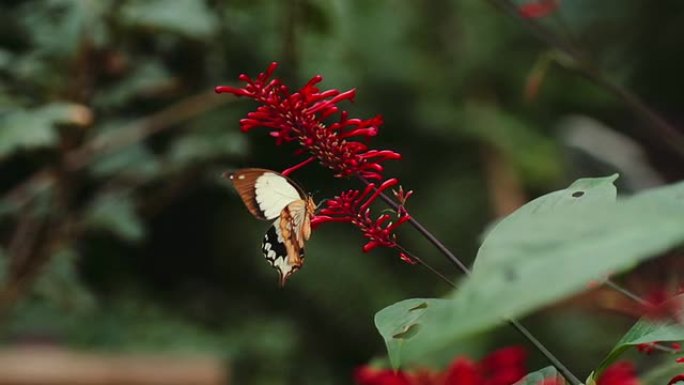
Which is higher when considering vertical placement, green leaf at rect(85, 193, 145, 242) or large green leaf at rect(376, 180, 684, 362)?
green leaf at rect(85, 193, 145, 242)

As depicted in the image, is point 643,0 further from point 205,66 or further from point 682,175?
point 205,66

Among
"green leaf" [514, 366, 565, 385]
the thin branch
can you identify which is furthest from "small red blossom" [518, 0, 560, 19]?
"green leaf" [514, 366, 565, 385]

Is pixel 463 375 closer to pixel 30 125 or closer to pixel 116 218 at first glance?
pixel 30 125

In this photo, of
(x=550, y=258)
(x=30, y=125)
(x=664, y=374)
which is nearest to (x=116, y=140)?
(x=30, y=125)

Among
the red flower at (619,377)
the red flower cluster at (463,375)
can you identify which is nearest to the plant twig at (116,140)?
the red flower cluster at (463,375)

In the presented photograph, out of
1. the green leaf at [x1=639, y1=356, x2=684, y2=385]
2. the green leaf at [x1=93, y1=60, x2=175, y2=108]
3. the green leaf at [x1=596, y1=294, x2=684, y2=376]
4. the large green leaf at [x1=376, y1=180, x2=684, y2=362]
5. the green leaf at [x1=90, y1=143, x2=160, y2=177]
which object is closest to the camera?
the large green leaf at [x1=376, y1=180, x2=684, y2=362]

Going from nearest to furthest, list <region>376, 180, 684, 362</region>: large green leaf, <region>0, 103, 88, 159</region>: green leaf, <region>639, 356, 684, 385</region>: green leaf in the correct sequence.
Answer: <region>376, 180, 684, 362</region>: large green leaf
<region>639, 356, 684, 385</region>: green leaf
<region>0, 103, 88, 159</region>: green leaf

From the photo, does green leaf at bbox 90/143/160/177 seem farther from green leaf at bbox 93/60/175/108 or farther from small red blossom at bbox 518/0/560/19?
small red blossom at bbox 518/0/560/19

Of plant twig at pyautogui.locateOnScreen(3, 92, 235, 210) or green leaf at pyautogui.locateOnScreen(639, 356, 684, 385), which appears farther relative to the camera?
plant twig at pyautogui.locateOnScreen(3, 92, 235, 210)

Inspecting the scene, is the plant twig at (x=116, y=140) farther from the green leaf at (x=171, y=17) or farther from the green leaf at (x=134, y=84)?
the green leaf at (x=171, y=17)
